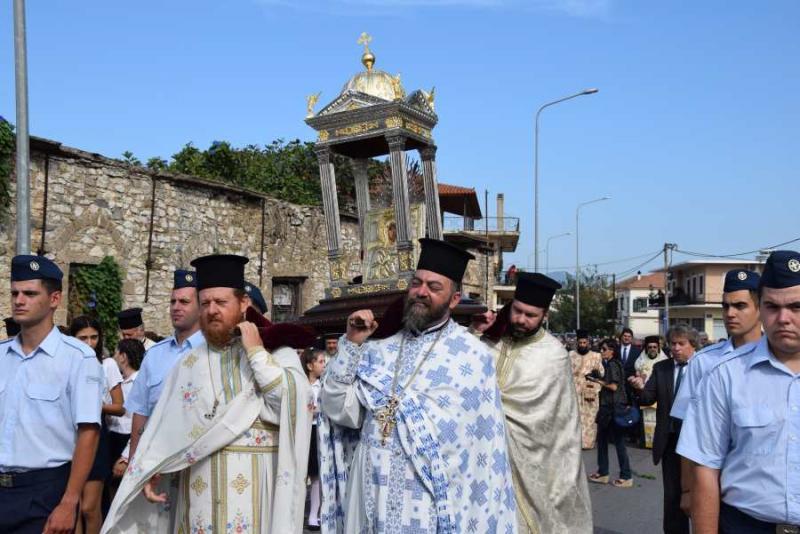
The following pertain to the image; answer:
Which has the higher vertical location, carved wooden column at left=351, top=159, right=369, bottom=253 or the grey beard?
carved wooden column at left=351, top=159, right=369, bottom=253

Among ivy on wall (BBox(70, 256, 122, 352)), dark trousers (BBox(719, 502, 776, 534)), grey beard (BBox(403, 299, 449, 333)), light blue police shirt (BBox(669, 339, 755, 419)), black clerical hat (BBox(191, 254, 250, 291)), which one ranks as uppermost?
ivy on wall (BBox(70, 256, 122, 352))

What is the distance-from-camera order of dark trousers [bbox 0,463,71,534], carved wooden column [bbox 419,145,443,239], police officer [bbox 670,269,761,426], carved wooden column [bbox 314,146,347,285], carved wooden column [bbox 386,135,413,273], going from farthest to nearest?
1. carved wooden column [bbox 314,146,347,285]
2. carved wooden column [bbox 419,145,443,239]
3. carved wooden column [bbox 386,135,413,273]
4. police officer [bbox 670,269,761,426]
5. dark trousers [bbox 0,463,71,534]

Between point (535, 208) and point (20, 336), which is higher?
point (535, 208)

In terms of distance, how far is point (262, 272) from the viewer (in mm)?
18859

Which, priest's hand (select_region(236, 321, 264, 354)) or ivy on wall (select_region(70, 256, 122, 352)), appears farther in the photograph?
ivy on wall (select_region(70, 256, 122, 352))

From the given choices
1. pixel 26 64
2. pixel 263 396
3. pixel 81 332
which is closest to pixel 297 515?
pixel 263 396

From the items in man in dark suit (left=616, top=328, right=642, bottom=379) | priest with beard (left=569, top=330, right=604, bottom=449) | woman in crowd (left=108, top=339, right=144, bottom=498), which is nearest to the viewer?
woman in crowd (left=108, top=339, right=144, bottom=498)

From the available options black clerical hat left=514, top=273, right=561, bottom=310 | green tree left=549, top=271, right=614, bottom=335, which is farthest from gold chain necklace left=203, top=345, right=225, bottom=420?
green tree left=549, top=271, right=614, bottom=335

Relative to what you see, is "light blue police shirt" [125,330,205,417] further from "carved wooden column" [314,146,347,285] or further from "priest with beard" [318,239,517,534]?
"carved wooden column" [314,146,347,285]

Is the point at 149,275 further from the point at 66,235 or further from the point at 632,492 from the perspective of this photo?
the point at 632,492

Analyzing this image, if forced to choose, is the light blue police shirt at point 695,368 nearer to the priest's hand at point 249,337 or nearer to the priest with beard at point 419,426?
the priest with beard at point 419,426

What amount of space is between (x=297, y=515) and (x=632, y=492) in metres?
7.11

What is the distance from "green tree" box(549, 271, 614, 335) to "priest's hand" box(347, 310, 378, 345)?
63539mm

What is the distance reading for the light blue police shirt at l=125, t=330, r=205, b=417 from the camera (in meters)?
5.64
